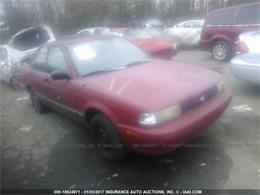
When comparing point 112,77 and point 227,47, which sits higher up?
point 112,77

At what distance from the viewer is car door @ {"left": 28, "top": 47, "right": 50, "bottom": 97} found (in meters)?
5.10

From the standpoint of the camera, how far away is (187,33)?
1234cm

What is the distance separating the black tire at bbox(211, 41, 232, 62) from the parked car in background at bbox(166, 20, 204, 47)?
2.90 meters

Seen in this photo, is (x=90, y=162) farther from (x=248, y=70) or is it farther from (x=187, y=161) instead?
(x=248, y=70)

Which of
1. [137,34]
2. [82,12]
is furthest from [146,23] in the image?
[137,34]

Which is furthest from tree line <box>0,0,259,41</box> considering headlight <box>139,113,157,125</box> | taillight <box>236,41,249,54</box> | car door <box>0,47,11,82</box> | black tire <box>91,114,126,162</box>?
headlight <box>139,113,157,125</box>

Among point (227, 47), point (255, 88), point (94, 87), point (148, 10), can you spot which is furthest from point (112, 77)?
point (148, 10)

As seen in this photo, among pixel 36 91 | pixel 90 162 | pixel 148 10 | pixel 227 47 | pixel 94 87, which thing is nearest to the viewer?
pixel 94 87

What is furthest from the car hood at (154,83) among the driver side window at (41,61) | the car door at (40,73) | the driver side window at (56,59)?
the driver side window at (41,61)

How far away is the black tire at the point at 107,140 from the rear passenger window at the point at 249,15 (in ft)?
21.0

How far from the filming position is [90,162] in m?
4.00

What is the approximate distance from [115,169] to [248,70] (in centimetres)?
317

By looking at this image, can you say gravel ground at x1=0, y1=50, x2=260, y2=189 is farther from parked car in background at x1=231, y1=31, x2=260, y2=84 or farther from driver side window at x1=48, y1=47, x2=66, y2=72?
driver side window at x1=48, y1=47, x2=66, y2=72

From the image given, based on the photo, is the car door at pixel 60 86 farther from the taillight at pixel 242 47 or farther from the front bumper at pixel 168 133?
the taillight at pixel 242 47
